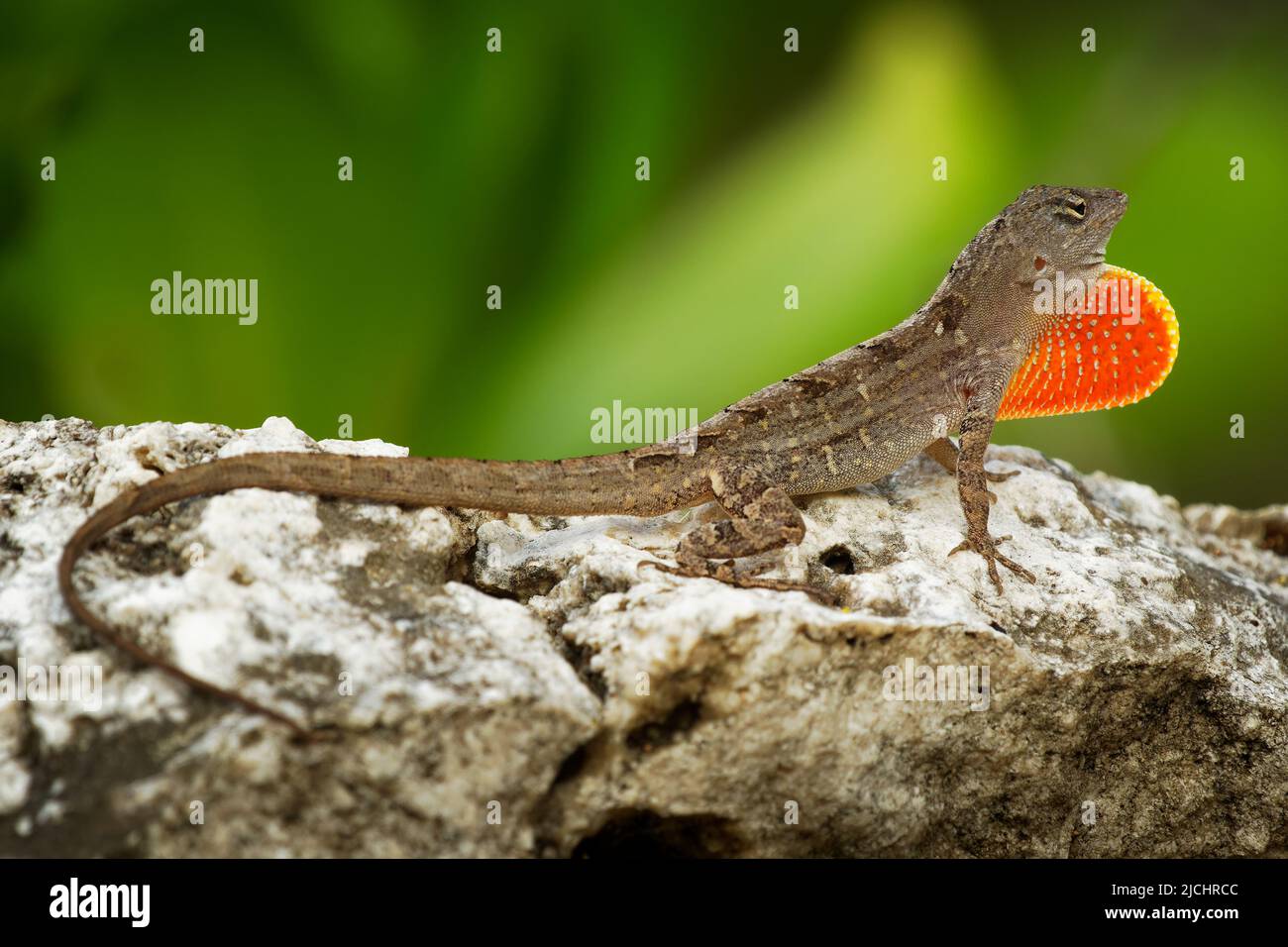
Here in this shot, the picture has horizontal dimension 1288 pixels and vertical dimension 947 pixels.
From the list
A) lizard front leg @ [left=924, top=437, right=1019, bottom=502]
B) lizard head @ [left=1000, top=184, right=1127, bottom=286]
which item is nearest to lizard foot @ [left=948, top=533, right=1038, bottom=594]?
lizard front leg @ [left=924, top=437, right=1019, bottom=502]

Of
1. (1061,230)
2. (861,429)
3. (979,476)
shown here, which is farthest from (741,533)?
(1061,230)

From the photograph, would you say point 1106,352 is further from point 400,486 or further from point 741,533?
point 400,486

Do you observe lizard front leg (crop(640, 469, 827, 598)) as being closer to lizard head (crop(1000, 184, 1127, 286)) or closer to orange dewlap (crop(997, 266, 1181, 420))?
orange dewlap (crop(997, 266, 1181, 420))

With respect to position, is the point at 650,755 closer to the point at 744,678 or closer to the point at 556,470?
the point at 744,678

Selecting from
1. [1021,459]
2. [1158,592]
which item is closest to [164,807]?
[1158,592]

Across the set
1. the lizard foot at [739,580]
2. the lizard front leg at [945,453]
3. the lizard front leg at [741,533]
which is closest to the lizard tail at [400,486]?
the lizard front leg at [741,533]

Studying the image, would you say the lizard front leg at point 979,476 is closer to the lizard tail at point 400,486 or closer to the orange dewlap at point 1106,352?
the orange dewlap at point 1106,352
